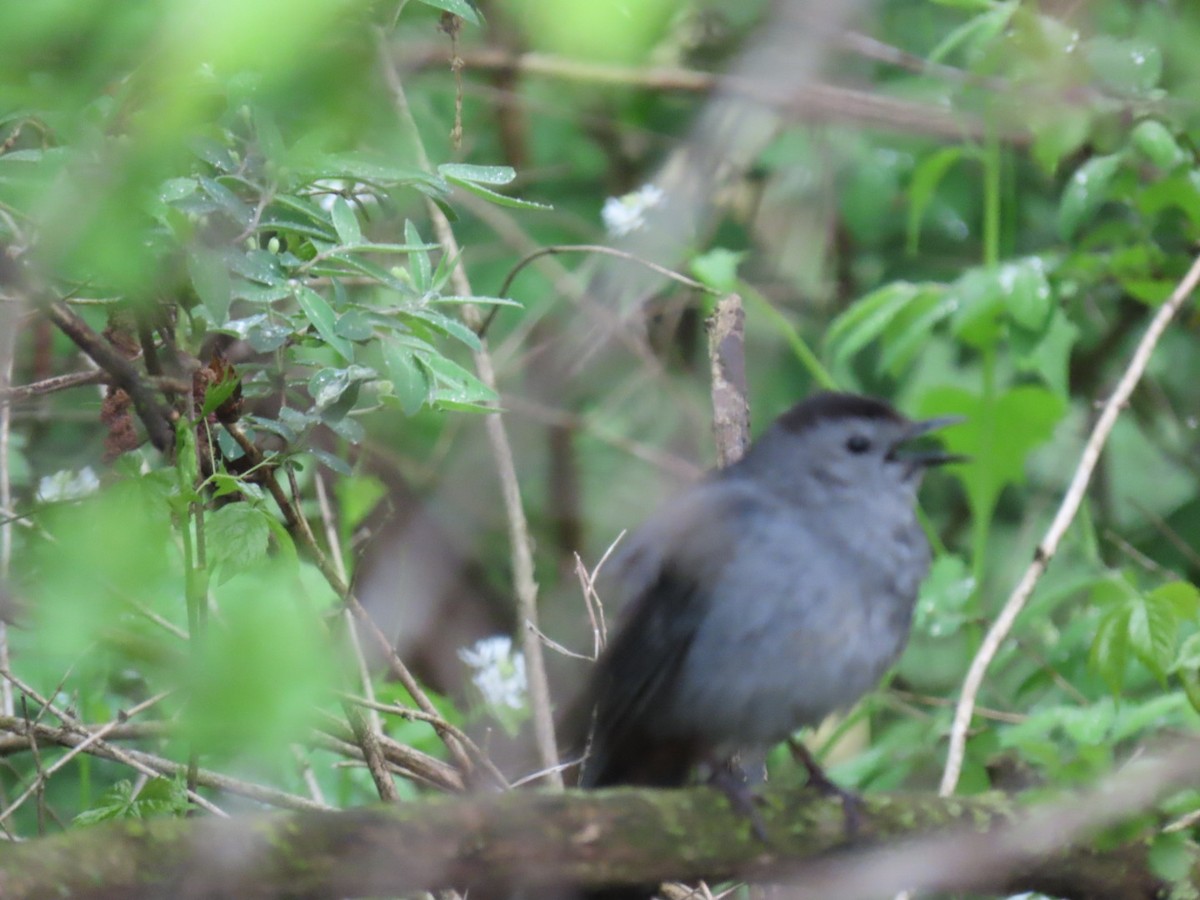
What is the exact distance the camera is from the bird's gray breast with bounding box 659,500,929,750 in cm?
263

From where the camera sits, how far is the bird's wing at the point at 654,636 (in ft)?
9.18

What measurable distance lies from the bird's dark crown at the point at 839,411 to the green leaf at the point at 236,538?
51.4 inches

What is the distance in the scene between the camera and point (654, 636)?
2.83 meters

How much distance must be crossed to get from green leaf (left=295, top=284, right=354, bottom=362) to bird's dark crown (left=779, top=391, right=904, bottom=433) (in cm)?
118

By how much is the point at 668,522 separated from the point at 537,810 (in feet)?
3.75

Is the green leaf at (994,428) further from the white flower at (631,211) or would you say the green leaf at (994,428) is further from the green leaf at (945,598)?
the white flower at (631,211)

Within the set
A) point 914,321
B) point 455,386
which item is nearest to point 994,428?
point 914,321

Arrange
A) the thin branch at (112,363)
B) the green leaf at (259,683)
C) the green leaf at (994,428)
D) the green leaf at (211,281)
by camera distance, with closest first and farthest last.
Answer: the green leaf at (259,683) < the thin branch at (112,363) < the green leaf at (211,281) < the green leaf at (994,428)

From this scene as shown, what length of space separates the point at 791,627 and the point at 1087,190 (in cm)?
152

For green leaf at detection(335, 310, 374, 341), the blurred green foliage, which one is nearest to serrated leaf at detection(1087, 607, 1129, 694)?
the blurred green foliage

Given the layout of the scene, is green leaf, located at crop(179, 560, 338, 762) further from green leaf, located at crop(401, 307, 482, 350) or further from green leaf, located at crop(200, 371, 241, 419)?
green leaf, located at crop(401, 307, 482, 350)

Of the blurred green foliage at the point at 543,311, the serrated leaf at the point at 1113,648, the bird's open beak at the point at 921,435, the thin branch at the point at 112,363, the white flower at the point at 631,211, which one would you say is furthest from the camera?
the white flower at the point at 631,211

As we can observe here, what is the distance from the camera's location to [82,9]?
0.99 m

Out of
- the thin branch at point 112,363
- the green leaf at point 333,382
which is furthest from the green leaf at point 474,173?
the thin branch at point 112,363
